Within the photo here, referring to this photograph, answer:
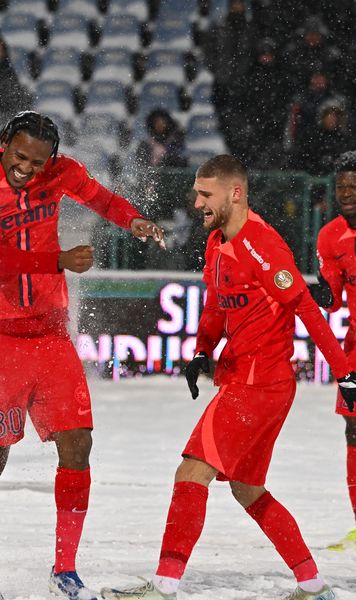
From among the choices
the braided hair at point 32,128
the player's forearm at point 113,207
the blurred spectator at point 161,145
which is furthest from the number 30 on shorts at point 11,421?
the blurred spectator at point 161,145

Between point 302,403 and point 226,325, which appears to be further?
point 302,403

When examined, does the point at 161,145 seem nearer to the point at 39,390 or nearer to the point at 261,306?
the point at 39,390

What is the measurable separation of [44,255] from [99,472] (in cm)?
297

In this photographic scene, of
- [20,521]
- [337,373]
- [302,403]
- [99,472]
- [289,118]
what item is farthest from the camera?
[289,118]

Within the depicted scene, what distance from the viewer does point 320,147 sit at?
447 inches

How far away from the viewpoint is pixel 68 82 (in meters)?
14.9

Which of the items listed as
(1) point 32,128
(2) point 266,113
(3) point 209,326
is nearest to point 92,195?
(1) point 32,128

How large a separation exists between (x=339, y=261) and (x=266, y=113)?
650cm

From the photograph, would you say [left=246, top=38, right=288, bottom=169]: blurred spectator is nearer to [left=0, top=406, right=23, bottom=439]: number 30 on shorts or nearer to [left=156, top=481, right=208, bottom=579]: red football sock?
[left=0, top=406, right=23, bottom=439]: number 30 on shorts

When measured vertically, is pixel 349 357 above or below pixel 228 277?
below

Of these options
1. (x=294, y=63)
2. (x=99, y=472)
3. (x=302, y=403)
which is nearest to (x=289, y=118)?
(x=294, y=63)

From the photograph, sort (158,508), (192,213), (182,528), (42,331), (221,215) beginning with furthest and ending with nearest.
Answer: (192,213), (158,508), (42,331), (221,215), (182,528)

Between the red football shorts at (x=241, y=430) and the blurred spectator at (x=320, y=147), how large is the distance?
7631 mm

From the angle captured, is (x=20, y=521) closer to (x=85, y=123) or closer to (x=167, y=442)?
(x=167, y=442)
